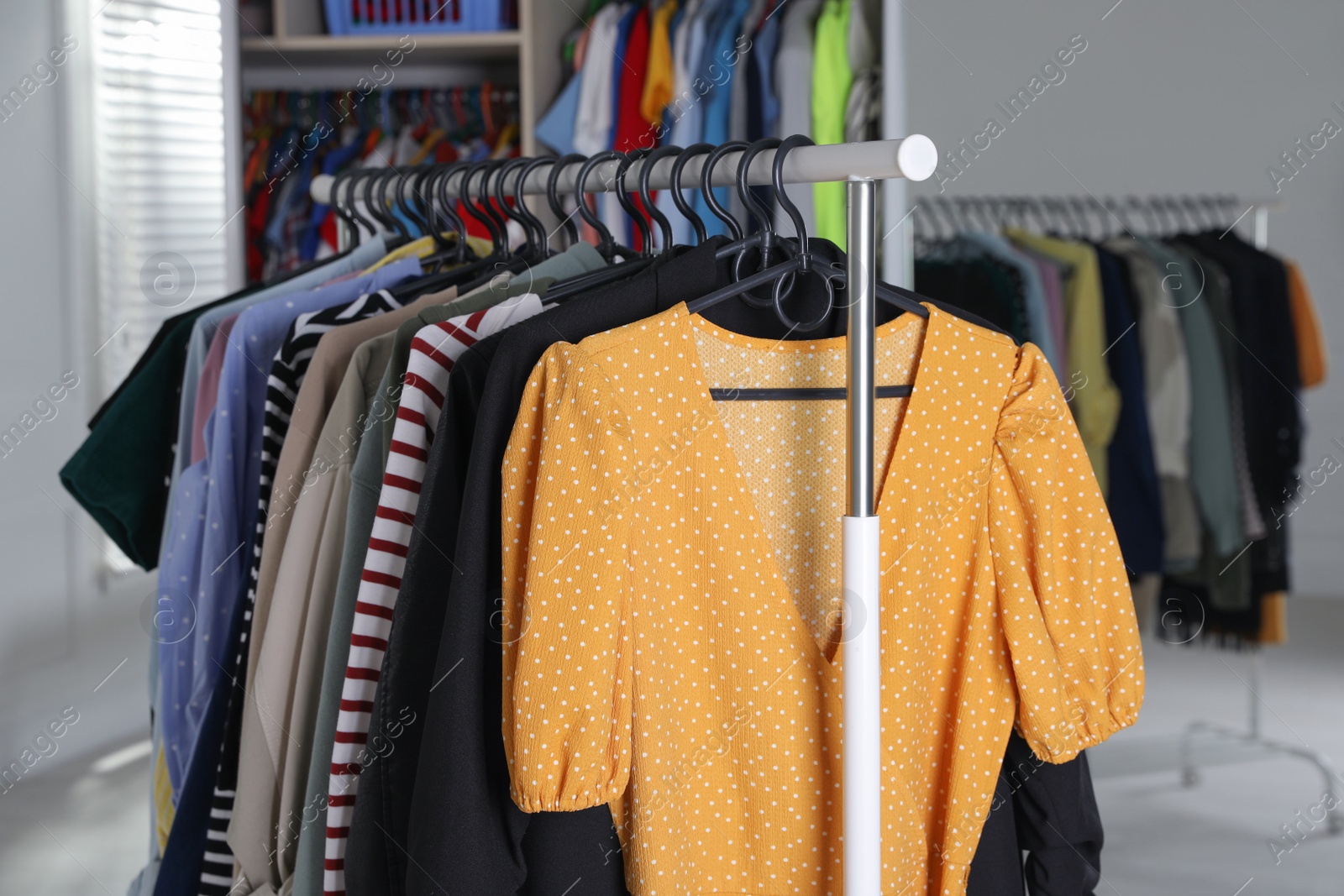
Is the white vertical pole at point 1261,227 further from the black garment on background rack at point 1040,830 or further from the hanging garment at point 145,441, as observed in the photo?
the hanging garment at point 145,441

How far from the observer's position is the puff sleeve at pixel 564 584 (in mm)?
784

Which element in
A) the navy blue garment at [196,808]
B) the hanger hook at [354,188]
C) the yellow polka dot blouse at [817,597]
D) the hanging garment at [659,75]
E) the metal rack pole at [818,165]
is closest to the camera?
the metal rack pole at [818,165]

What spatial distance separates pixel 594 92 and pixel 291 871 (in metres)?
1.75

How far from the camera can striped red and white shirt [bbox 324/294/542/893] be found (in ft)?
2.98

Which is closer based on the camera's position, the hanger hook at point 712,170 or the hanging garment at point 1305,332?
the hanger hook at point 712,170

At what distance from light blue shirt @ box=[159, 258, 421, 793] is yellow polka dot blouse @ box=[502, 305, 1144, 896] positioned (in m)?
0.43

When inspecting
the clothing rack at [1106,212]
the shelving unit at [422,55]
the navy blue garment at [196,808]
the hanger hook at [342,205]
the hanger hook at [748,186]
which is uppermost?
the shelving unit at [422,55]

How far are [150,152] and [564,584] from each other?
2384mm

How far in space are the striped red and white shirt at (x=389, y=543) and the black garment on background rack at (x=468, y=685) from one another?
0.05m

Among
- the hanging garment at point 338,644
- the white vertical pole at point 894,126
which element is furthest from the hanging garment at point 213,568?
the white vertical pole at point 894,126

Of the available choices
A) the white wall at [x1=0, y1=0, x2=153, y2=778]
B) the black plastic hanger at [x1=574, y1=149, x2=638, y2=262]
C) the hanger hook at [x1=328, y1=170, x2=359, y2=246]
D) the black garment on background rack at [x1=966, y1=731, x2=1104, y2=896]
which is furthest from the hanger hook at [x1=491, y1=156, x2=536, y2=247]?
the white wall at [x1=0, y1=0, x2=153, y2=778]

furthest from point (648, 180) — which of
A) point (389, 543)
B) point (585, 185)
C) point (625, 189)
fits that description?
point (389, 543)

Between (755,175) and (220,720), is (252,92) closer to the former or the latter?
(220,720)

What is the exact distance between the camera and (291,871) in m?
1.00
